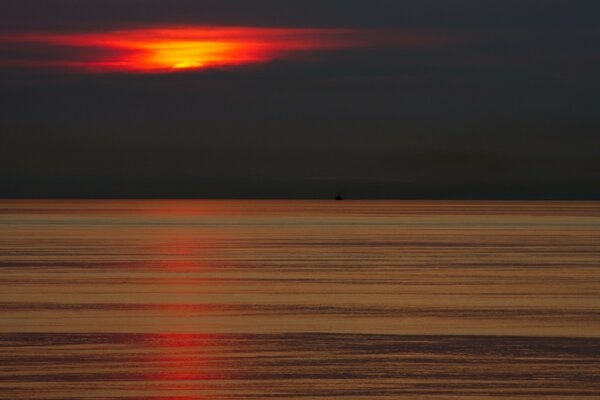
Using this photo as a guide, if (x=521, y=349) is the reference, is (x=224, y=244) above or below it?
above

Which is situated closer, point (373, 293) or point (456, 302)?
point (456, 302)

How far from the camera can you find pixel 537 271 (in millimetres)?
34719

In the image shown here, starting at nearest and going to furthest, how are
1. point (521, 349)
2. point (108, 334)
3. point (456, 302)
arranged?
point (521, 349)
point (108, 334)
point (456, 302)

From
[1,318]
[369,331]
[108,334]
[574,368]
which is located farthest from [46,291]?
[574,368]

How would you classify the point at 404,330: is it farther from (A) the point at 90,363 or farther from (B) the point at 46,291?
(B) the point at 46,291

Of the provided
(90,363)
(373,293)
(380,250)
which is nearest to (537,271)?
(373,293)

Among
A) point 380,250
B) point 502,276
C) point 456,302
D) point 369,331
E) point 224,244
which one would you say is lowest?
point 369,331

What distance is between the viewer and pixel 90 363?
52.8 ft

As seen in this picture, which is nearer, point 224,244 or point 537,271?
point 537,271

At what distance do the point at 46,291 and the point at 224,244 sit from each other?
2852cm

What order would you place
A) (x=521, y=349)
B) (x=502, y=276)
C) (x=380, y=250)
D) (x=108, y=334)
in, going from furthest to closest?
(x=380, y=250) → (x=502, y=276) → (x=108, y=334) → (x=521, y=349)

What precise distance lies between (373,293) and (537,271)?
9380mm

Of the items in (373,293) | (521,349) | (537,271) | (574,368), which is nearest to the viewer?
(574,368)

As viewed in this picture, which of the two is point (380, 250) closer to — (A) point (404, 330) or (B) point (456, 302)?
(B) point (456, 302)
